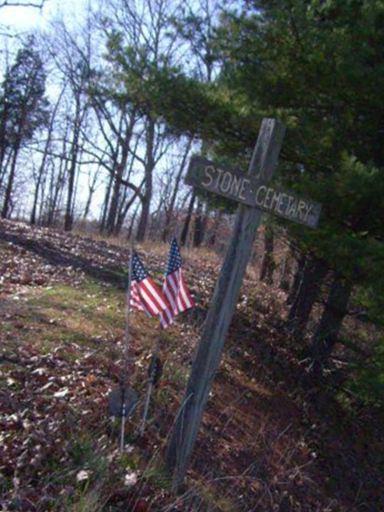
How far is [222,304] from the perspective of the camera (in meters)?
4.47

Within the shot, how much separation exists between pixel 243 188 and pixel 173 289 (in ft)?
5.22

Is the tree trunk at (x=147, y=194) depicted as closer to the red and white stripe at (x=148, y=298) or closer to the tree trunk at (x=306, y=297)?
the tree trunk at (x=306, y=297)

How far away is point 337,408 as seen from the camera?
340 inches

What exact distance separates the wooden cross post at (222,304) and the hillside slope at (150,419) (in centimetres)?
34

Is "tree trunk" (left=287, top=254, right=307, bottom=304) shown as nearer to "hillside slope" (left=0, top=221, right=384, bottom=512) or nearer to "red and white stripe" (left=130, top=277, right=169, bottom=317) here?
"hillside slope" (left=0, top=221, right=384, bottom=512)

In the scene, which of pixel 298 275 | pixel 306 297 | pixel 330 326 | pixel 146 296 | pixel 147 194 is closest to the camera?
pixel 146 296

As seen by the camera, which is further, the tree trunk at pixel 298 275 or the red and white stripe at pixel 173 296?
the tree trunk at pixel 298 275

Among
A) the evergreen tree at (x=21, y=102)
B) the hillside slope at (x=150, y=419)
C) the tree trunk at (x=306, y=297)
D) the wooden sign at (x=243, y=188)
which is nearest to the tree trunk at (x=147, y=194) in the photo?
the evergreen tree at (x=21, y=102)

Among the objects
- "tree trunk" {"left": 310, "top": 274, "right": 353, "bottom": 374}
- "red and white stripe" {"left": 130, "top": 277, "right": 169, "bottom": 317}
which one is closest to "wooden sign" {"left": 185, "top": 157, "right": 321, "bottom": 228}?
"red and white stripe" {"left": 130, "top": 277, "right": 169, "bottom": 317}

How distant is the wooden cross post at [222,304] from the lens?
4.44 m

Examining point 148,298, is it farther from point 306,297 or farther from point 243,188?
point 306,297

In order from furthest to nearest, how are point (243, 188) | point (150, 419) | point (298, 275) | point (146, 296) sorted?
point (298, 275) < point (150, 419) < point (146, 296) < point (243, 188)

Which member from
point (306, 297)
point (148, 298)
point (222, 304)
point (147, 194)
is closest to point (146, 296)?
point (148, 298)

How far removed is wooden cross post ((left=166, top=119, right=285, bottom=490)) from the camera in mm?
4441
